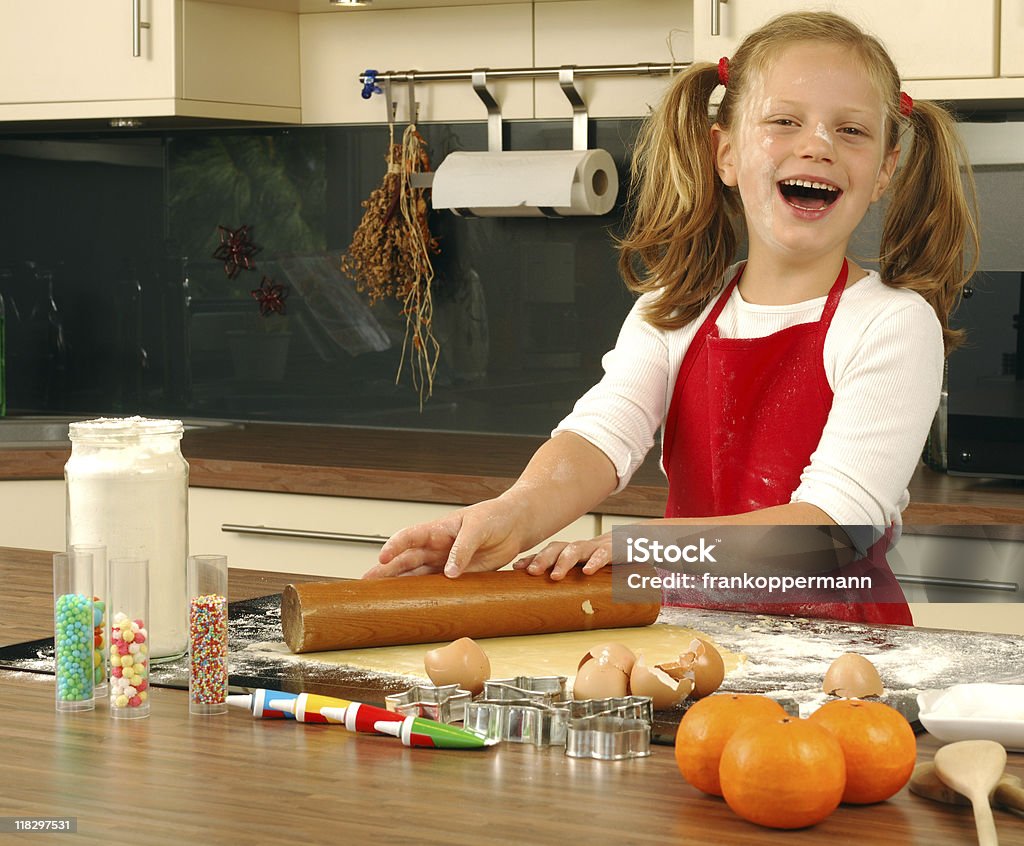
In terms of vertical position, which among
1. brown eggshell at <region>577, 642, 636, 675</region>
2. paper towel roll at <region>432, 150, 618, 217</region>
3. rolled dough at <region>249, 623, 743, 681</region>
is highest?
paper towel roll at <region>432, 150, 618, 217</region>

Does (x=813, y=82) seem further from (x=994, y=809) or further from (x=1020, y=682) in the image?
(x=994, y=809)

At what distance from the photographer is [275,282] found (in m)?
3.12

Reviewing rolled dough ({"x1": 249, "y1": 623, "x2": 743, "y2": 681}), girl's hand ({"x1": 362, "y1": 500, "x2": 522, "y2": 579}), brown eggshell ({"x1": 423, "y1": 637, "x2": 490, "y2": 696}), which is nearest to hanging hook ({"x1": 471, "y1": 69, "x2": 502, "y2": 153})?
girl's hand ({"x1": 362, "y1": 500, "x2": 522, "y2": 579})

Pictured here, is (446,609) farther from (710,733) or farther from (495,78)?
(495,78)

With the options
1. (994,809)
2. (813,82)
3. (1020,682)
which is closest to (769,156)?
(813,82)

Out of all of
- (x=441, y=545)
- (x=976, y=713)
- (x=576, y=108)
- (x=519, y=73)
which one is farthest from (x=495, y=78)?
(x=976, y=713)

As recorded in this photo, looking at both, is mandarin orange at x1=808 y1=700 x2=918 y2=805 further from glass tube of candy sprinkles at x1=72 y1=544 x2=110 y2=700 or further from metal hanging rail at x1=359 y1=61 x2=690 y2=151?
metal hanging rail at x1=359 y1=61 x2=690 y2=151

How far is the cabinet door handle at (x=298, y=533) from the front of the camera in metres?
2.42

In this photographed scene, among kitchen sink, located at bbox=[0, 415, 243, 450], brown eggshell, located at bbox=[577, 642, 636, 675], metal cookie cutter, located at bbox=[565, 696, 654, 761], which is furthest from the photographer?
kitchen sink, located at bbox=[0, 415, 243, 450]

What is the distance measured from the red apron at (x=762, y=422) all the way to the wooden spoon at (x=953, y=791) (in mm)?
646

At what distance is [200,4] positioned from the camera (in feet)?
8.86

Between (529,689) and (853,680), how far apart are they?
0.24 meters

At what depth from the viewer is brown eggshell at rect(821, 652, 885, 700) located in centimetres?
106

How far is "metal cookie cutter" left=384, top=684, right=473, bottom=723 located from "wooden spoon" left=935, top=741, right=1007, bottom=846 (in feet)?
1.08
